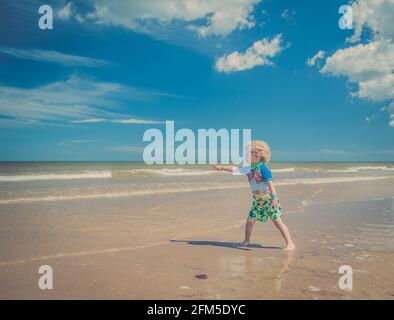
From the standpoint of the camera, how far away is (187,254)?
5.94 m

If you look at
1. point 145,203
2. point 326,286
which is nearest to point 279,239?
point 326,286

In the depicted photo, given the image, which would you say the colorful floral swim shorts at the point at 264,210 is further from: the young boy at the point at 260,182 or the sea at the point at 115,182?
the sea at the point at 115,182

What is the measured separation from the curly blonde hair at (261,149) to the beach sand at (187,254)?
1618 millimetres

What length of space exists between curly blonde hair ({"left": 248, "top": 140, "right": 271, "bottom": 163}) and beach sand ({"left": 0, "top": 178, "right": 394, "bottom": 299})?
5.31 ft

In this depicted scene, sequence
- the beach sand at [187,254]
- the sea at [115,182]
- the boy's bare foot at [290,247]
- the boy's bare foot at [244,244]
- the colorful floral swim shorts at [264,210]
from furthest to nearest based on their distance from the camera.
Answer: the sea at [115,182] → the boy's bare foot at [244,244] → the colorful floral swim shorts at [264,210] → the boy's bare foot at [290,247] → the beach sand at [187,254]

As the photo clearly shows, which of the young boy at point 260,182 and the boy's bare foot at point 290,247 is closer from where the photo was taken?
the boy's bare foot at point 290,247

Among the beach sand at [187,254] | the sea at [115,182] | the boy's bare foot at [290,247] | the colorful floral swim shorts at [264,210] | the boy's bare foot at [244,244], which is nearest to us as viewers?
the beach sand at [187,254]

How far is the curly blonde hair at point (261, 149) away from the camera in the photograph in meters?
6.40

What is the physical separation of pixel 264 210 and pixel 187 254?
5.20ft

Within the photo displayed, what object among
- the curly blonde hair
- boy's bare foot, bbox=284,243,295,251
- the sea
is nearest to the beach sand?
boy's bare foot, bbox=284,243,295,251

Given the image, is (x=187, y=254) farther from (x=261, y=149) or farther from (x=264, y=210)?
(x=261, y=149)

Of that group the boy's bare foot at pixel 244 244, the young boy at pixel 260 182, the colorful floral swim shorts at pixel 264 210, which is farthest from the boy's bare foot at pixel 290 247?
the boy's bare foot at pixel 244 244

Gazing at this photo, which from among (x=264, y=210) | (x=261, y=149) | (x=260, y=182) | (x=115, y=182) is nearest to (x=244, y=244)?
(x=264, y=210)

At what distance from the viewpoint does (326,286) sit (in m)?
4.41
